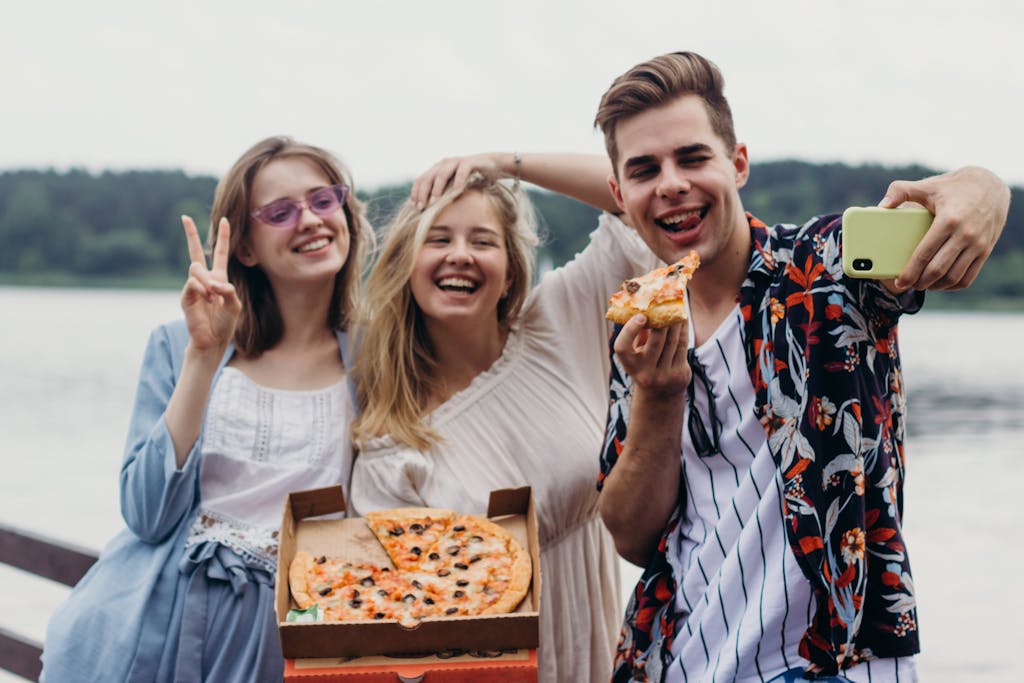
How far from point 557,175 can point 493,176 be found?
262 mm

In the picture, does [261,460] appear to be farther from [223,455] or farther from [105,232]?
[105,232]

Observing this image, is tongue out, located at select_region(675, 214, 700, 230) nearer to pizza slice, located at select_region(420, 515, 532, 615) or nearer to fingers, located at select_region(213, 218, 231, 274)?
pizza slice, located at select_region(420, 515, 532, 615)

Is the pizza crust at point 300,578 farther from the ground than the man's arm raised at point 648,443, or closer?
closer

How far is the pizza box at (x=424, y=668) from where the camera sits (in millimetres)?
2514

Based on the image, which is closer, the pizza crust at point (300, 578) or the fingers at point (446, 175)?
the pizza crust at point (300, 578)

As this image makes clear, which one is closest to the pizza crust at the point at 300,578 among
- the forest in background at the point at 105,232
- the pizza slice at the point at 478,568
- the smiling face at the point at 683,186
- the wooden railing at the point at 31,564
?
the pizza slice at the point at 478,568

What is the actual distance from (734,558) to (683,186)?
1111 mm

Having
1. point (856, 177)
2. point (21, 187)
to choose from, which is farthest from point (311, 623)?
point (21, 187)

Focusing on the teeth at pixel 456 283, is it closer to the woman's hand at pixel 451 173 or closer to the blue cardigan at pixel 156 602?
the woman's hand at pixel 451 173

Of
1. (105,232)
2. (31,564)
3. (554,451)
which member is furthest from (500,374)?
(105,232)

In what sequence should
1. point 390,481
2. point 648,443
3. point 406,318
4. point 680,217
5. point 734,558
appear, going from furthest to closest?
point 406,318
point 390,481
point 680,217
point 648,443
point 734,558

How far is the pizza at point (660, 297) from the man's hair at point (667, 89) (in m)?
0.58

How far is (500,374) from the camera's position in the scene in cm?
392

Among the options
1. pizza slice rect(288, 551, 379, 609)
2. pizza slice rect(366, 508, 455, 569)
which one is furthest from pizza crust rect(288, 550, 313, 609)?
pizza slice rect(366, 508, 455, 569)
